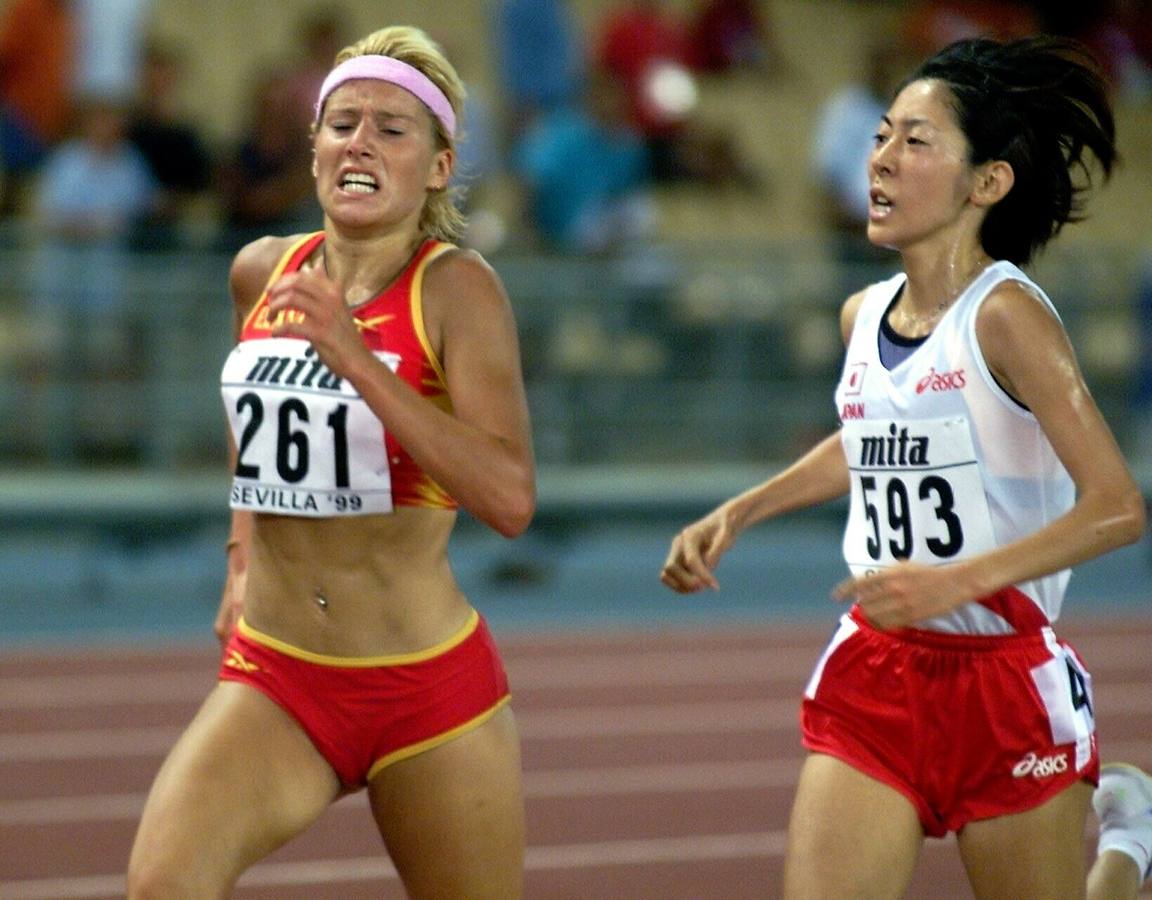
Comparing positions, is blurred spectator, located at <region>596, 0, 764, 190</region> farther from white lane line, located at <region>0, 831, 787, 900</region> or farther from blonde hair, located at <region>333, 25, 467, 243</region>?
blonde hair, located at <region>333, 25, 467, 243</region>

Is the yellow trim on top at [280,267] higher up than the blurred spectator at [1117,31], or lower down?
lower down

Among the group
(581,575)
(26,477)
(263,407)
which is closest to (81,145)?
(26,477)

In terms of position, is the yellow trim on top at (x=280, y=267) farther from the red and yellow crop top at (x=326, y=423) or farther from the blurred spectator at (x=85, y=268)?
the blurred spectator at (x=85, y=268)

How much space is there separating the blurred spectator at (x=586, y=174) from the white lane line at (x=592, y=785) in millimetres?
4125

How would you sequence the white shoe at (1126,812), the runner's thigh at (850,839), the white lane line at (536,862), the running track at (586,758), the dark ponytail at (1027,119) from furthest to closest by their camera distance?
the running track at (586,758), the white lane line at (536,862), the white shoe at (1126,812), the dark ponytail at (1027,119), the runner's thigh at (850,839)

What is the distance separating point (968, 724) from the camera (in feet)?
11.4

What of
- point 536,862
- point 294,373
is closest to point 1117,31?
point 536,862

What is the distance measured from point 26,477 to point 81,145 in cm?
169

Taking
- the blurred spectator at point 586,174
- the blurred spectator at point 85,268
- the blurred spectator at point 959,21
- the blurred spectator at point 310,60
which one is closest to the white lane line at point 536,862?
the blurred spectator at point 85,268

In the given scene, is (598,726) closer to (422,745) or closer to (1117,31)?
(422,745)

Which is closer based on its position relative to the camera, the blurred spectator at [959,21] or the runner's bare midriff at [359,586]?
the runner's bare midriff at [359,586]

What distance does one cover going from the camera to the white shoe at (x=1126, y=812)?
4.12 metres

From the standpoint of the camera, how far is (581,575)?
11242mm

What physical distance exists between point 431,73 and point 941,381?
110 centimetres
